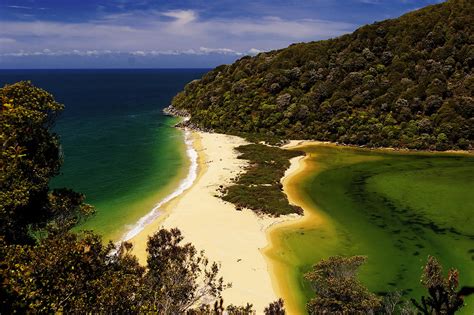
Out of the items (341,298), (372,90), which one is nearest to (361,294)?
(341,298)

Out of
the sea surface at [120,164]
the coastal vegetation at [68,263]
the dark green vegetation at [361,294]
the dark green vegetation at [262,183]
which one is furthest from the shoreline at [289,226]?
the sea surface at [120,164]

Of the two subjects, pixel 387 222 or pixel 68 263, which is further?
pixel 387 222

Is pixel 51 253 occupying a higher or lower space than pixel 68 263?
higher

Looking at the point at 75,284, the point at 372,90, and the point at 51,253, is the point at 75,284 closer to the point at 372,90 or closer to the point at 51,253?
the point at 51,253

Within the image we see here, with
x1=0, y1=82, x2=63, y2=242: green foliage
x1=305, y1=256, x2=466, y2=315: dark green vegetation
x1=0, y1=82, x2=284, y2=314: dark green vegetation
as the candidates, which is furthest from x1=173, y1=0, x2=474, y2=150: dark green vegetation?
x1=0, y1=82, x2=63, y2=242: green foliage

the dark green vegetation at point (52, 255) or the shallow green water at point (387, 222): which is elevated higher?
the dark green vegetation at point (52, 255)

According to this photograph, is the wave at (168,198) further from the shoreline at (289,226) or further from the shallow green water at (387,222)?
the shallow green water at (387,222)

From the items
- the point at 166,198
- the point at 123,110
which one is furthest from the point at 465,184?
the point at 123,110
